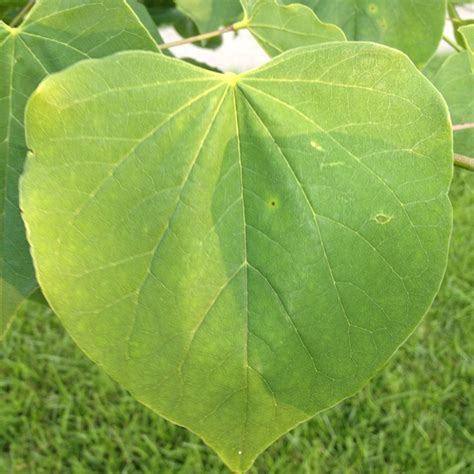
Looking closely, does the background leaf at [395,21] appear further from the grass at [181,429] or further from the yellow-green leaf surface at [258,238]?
the grass at [181,429]

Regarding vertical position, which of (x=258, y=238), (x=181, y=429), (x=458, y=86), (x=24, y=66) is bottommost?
(x=181, y=429)

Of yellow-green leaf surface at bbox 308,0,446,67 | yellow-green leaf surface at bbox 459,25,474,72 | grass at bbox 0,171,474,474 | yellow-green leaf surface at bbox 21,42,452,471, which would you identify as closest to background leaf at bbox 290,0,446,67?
yellow-green leaf surface at bbox 308,0,446,67

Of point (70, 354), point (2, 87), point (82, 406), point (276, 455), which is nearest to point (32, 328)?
point (70, 354)

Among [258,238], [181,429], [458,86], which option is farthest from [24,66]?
[181,429]

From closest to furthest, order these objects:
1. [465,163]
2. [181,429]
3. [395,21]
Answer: [465,163]
[395,21]
[181,429]

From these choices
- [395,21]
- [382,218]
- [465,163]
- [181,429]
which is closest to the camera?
[382,218]

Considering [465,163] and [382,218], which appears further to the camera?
[465,163]

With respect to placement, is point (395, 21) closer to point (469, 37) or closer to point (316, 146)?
point (469, 37)
